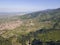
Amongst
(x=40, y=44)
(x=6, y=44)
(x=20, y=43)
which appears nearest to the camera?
(x=6, y=44)

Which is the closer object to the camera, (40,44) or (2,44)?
(2,44)

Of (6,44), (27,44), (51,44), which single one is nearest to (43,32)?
(51,44)

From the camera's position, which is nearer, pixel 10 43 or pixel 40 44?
pixel 10 43

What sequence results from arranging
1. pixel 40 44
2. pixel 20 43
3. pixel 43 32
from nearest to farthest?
pixel 20 43 < pixel 40 44 < pixel 43 32

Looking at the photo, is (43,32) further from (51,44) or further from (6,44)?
(6,44)

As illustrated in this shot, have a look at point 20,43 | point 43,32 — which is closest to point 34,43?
point 20,43

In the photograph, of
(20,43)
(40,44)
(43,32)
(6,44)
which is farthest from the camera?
(43,32)

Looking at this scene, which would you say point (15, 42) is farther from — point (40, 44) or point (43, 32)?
point (43, 32)

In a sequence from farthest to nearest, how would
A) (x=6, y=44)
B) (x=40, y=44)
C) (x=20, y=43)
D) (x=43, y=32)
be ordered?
(x=43, y=32) → (x=40, y=44) → (x=20, y=43) → (x=6, y=44)
